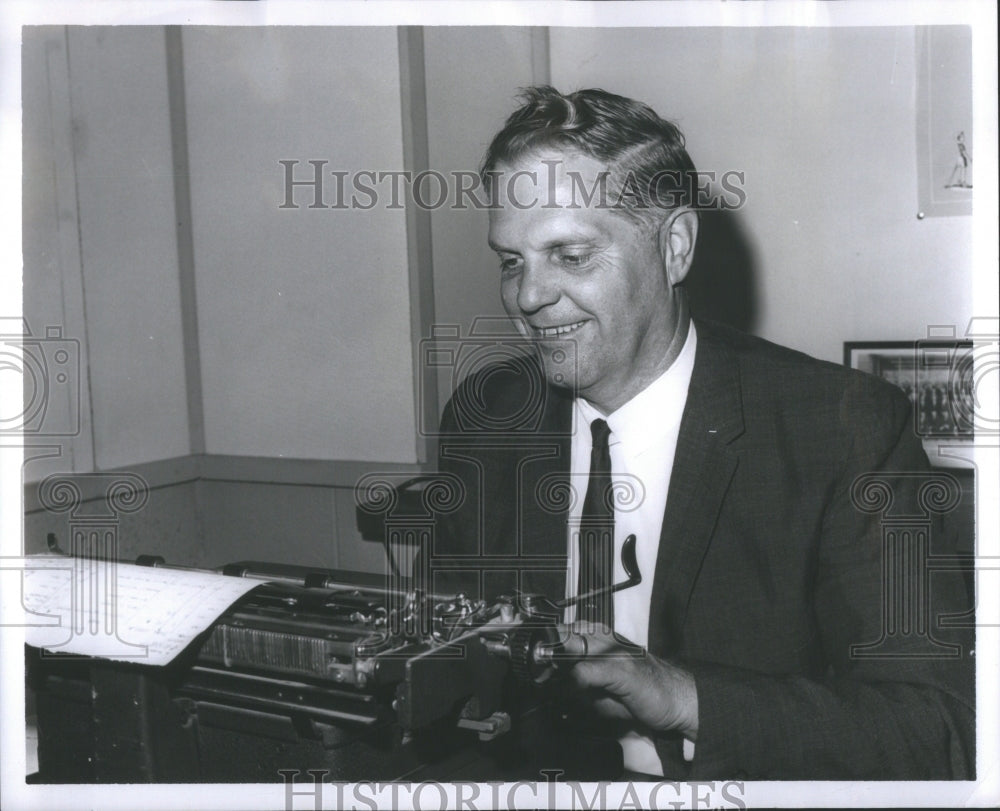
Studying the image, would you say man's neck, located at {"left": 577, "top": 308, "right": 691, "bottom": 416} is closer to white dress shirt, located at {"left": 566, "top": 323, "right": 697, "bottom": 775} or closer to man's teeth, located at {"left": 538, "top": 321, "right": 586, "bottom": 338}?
white dress shirt, located at {"left": 566, "top": 323, "right": 697, "bottom": 775}

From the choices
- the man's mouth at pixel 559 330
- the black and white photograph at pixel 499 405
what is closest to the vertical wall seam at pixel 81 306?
the black and white photograph at pixel 499 405

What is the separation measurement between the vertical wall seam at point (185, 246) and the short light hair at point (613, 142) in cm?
70

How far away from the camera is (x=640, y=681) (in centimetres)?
108

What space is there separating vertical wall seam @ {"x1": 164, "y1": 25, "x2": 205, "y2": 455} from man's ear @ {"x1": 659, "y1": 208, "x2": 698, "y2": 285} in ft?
3.11

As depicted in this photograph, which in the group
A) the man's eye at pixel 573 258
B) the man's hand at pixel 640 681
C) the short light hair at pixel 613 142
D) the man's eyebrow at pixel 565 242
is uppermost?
the short light hair at pixel 613 142

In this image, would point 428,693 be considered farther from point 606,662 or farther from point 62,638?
point 62,638

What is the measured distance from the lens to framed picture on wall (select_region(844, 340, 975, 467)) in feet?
4.31

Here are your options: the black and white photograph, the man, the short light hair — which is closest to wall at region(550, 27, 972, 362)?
the black and white photograph

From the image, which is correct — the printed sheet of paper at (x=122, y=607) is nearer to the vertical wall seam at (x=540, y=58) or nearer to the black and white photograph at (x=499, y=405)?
the black and white photograph at (x=499, y=405)

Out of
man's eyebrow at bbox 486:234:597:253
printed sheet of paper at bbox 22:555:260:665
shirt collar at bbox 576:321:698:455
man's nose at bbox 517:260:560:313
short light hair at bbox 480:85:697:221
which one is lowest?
printed sheet of paper at bbox 22:555:260:665

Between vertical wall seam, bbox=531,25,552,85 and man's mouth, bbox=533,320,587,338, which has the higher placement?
vertical wall seam, bbox=531,25,552,85

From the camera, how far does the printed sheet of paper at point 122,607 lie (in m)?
1.00

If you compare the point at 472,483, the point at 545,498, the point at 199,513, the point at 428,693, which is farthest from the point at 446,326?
the point at 428,693

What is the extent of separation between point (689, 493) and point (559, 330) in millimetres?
321
